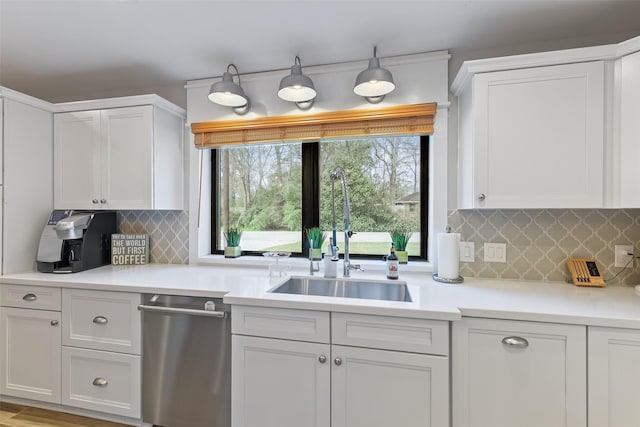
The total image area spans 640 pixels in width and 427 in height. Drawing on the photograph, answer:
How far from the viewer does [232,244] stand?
238 cm

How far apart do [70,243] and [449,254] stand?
2.58 metres

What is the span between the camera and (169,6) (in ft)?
4.99

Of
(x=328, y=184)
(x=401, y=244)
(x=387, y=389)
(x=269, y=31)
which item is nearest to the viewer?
(x=387, y=389)

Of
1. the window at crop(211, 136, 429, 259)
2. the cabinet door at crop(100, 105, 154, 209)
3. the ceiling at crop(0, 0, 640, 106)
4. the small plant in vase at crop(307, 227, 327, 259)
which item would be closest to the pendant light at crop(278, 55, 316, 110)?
the ceiling at crop(0, 0, 640, 106)

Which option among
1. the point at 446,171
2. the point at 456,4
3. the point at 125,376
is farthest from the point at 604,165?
the point at 125,376

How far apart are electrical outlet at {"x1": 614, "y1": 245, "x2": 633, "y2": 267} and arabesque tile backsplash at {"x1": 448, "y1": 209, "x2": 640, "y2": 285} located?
0.02 metres

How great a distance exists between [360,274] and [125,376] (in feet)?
5.04

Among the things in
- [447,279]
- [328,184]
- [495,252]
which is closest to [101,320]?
[328,184]

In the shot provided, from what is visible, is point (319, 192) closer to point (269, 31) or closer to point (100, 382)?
point (269, 31)

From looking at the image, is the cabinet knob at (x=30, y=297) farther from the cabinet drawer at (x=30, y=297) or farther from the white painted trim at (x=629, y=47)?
the white painted trim at (x=629, y=47)

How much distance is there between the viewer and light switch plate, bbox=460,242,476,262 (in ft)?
6.36

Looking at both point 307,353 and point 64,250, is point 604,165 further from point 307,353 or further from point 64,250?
point 64,250

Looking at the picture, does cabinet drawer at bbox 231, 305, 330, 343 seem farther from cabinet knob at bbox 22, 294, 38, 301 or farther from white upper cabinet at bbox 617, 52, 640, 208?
white upper cabinet at bbox 617, 52, 640, 208

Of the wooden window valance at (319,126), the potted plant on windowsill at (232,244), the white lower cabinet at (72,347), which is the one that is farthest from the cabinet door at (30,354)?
the wooden window valance at (319,126)
